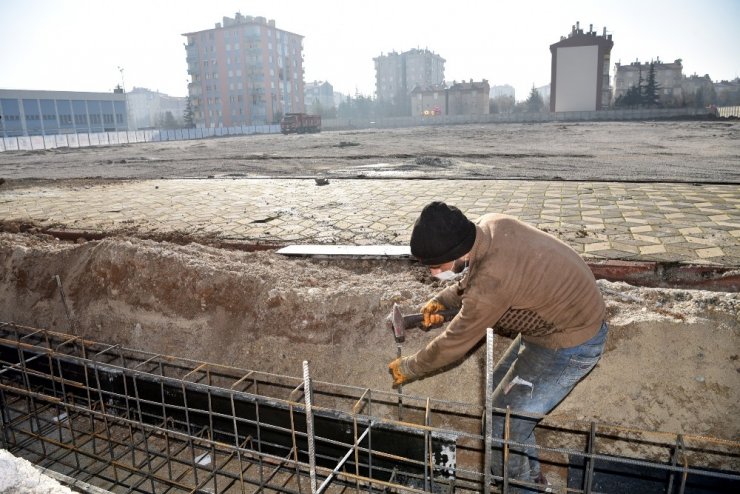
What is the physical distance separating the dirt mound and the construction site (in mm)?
15

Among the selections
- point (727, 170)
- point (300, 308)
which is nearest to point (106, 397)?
point (300, 308)

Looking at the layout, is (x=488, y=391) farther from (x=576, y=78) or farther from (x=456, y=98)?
(x=456, y=98)

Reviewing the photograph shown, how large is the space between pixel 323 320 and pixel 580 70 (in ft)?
177

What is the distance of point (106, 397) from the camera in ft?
15.9

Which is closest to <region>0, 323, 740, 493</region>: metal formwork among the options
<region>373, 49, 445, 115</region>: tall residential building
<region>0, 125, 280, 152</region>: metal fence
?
<region>0, 125, 280, 152</region>: metal fence

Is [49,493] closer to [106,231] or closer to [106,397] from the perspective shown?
[106,397]

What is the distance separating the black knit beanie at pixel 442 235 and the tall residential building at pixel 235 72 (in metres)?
71.9

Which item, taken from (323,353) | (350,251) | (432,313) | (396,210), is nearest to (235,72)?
(396,210)

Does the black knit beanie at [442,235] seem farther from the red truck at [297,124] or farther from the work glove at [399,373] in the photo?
the red truck at [297,124]

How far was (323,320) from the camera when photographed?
14.1 feet

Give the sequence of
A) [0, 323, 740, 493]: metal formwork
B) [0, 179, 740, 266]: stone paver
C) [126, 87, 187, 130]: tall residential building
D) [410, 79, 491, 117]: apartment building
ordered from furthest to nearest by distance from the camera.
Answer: [126, 87, 187, 130]: tall residential building → [410, 79, 491, 117]: apartment building → [0, 179, 740, 266]: stone paver → [0, 323, 740, 493]: metal formwork

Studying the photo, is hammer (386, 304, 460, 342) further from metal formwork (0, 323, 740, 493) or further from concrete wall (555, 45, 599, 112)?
concrete wall (555, 45, 599, 112)

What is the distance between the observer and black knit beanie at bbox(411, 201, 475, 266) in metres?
2.20

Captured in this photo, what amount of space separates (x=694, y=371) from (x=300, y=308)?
3.09 meters
